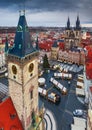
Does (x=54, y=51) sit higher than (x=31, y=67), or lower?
lower

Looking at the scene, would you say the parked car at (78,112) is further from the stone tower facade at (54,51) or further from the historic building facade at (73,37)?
the historic building facade at (73,37)

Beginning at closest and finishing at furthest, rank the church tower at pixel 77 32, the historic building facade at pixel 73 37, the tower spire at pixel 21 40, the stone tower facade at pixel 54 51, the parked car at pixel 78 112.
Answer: the tower spire at pixel 21 40 < the parked car at pixel 78 112 < the stone tower facade at pixel 54 51 < the church tower at pixel 77 32 < the historic building facade at pixel 73 37

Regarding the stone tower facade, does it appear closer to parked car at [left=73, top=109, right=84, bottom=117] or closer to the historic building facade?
the historic building facade

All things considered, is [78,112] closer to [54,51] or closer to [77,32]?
[54,51]

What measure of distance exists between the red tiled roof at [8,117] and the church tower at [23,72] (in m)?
0.90

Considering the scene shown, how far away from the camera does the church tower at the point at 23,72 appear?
32.7m

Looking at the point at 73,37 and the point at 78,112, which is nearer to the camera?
the point at 78,112

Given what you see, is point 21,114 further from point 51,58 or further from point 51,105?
point 51,58

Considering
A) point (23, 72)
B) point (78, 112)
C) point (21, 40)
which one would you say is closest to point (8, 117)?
point (23, 72)

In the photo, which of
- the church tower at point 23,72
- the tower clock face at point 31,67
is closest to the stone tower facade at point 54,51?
the church tower at point 23,72

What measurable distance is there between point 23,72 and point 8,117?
33.8 ft

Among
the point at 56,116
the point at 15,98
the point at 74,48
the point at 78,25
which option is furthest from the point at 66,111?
the point at 78,25

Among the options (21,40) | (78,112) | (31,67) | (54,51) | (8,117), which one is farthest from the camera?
(54,51)

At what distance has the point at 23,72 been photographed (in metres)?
33.0
